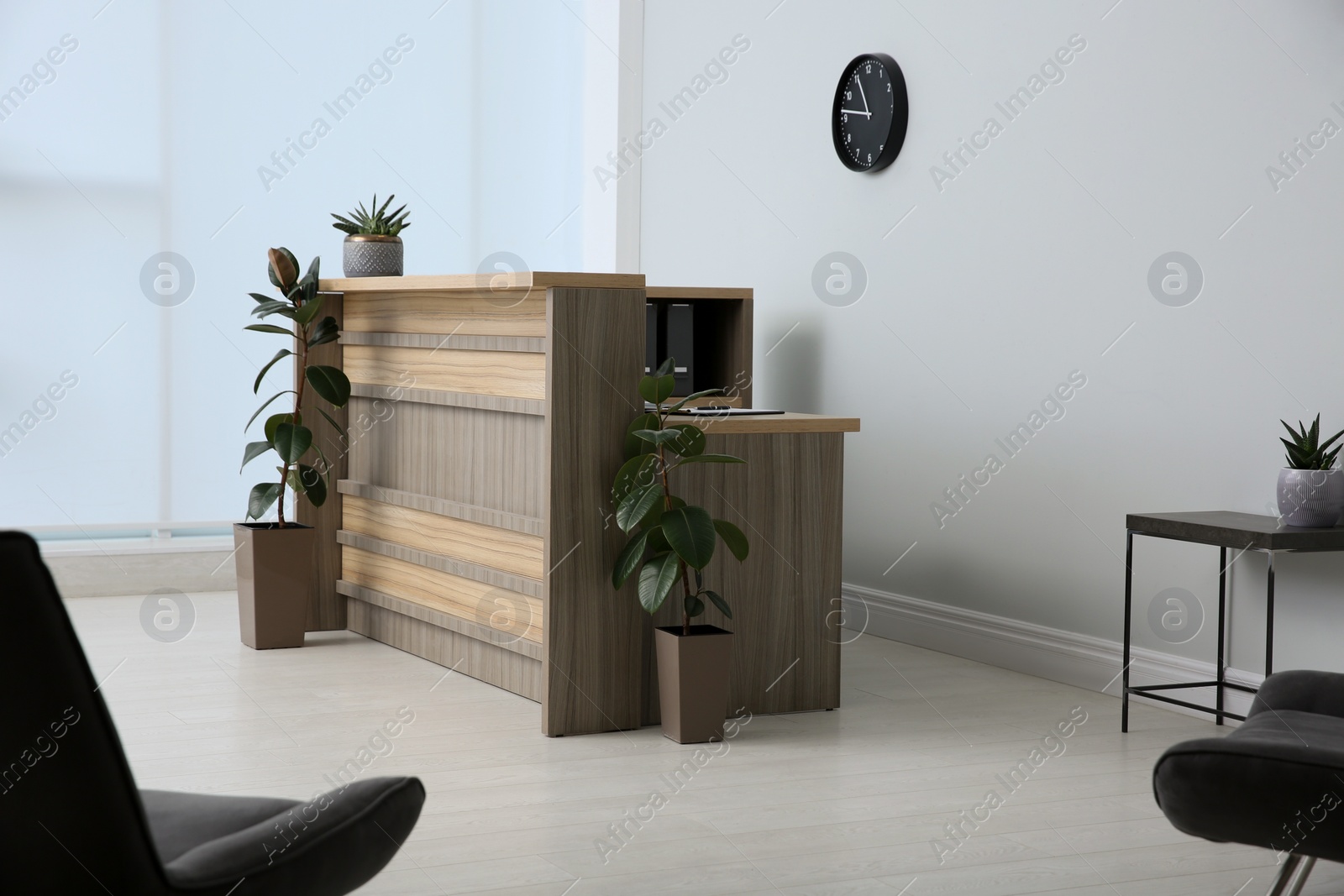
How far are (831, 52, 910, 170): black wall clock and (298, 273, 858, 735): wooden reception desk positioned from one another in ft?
4.99

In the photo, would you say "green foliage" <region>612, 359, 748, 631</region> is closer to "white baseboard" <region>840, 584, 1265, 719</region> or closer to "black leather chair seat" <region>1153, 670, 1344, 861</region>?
"white baseboard" <region>840, 584, 1265, 719</region>

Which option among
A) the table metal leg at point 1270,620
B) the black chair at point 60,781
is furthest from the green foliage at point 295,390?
the black chair at point 60,781

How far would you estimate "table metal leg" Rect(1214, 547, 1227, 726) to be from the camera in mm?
3633

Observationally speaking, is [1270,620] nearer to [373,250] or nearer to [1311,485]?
[1311,485]

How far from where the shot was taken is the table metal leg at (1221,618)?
3633 millimetres

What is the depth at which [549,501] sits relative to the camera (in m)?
3.43

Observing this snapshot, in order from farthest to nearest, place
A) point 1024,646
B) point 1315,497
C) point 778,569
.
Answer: point 1024,646
point 778,569
point 1315,497

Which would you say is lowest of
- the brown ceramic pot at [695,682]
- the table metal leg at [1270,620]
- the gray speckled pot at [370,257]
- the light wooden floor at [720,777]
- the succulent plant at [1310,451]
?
the light wooden floor at [720,777]

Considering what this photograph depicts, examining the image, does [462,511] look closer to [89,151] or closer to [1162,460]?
[1162,460]

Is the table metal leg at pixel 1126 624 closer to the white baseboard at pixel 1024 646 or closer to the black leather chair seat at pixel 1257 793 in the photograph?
the white baseboard at pixel 1024 646

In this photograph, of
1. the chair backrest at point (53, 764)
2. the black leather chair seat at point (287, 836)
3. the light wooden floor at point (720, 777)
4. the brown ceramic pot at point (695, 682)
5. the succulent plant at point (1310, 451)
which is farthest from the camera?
the brown ceramic pot at point (695, 682)

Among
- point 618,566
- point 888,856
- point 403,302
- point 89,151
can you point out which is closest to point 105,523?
point 89,151

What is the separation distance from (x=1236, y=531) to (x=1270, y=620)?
335 mm

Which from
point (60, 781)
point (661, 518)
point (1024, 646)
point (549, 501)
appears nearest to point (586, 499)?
point (549, 501)
